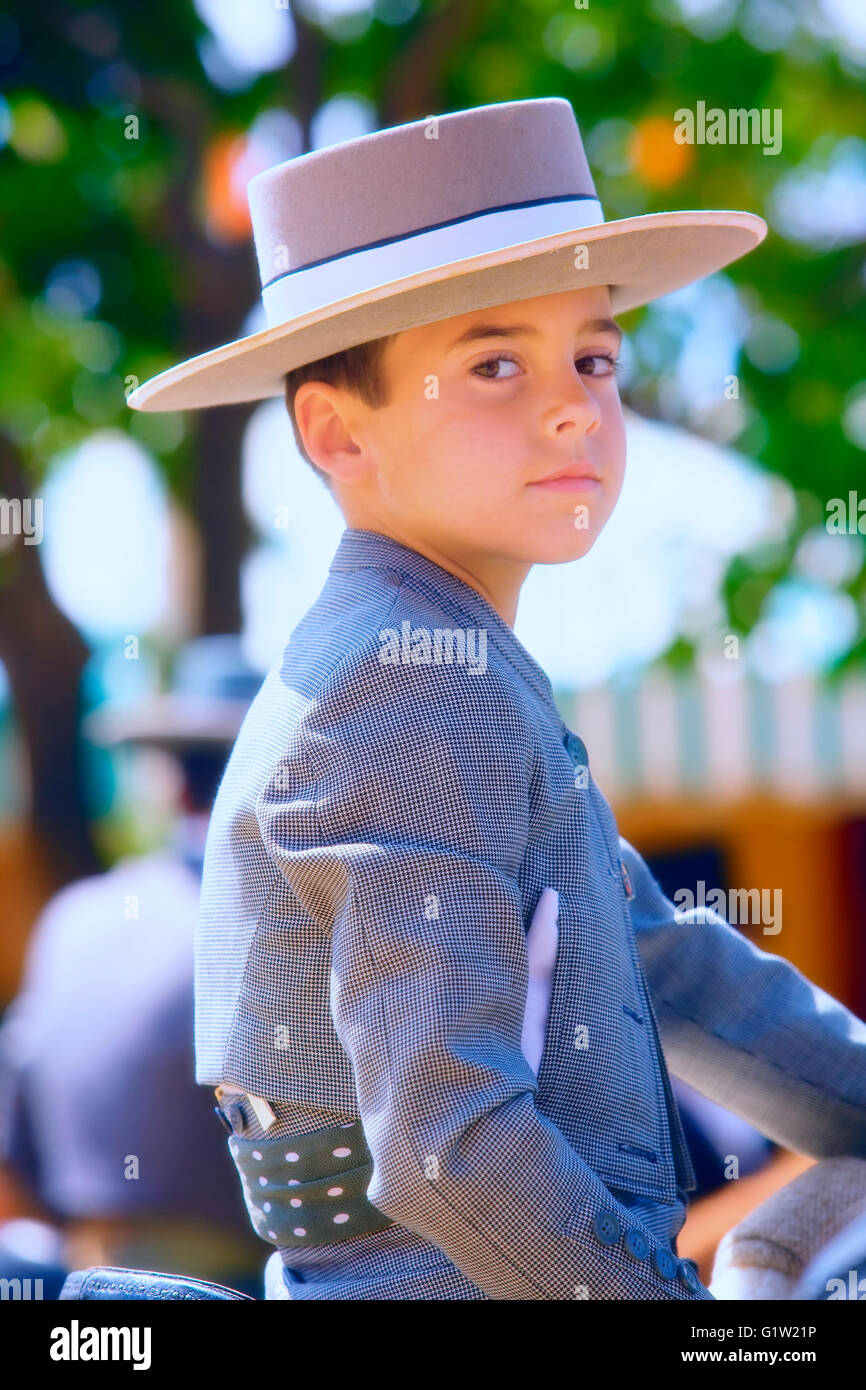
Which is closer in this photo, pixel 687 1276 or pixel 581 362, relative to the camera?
pixel 687 1276

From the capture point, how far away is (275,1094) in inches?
53.8

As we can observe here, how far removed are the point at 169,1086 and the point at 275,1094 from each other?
2.10 metres

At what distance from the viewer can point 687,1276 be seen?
4.33 ft

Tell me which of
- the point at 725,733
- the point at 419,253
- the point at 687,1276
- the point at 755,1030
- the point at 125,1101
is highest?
the point at 725,733

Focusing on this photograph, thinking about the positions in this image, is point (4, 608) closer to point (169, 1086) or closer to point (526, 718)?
point (169, 1086)

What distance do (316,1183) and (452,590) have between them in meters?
0.57

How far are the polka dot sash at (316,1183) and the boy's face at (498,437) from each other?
565mm

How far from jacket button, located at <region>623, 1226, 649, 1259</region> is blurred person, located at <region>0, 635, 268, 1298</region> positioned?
2.14 meters
